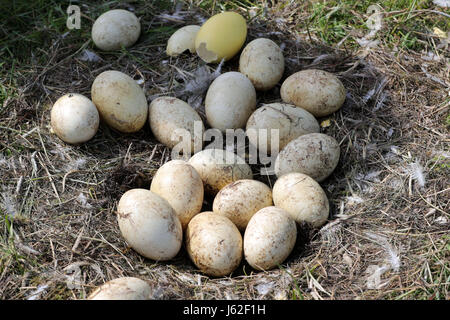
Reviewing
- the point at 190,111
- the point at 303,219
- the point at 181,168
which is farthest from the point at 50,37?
the point at 303,219

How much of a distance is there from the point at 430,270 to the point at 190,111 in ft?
5.38

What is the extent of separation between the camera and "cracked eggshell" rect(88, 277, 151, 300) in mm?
2143

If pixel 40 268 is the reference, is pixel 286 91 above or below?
above

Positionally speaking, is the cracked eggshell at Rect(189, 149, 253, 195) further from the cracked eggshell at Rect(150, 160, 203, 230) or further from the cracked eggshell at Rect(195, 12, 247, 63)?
the cracked eggshell at Rect(195, 12, 247, 63)

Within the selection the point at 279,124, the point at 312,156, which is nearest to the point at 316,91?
the point at 279,124

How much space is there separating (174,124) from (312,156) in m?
0.86

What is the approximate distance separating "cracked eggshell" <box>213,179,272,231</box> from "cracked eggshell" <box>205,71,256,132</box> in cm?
52

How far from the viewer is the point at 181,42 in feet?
11.6

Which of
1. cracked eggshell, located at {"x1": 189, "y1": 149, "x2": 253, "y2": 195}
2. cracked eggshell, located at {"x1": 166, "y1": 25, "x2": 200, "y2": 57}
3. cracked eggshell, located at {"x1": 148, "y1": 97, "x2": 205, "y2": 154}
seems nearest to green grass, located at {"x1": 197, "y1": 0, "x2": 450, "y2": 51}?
cracked eggshell, located at {"x1": 166, "y1": 25, "x2": 200, "y2": 57}

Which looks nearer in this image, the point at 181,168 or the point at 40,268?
the point at 40,268

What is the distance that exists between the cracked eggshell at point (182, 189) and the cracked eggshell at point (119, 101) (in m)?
0.50

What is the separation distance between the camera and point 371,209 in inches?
107

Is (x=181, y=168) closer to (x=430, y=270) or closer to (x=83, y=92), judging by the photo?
(x=83, y=92)
